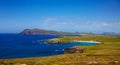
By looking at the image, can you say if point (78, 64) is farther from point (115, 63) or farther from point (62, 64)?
point (115, 63)

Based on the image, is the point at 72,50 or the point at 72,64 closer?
the point at 72,64

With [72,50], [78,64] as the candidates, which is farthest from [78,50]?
[78,64]

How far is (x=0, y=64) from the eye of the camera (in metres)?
66.2

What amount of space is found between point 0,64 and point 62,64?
19951 mm

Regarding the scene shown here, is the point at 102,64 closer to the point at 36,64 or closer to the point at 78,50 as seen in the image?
the point at 36,64

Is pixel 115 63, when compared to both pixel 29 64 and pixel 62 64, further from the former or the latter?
pixel 29 64

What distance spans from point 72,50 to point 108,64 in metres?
59.7

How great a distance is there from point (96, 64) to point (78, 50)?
56.5 metres

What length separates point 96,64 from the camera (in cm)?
6347

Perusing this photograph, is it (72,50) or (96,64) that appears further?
(72,50)

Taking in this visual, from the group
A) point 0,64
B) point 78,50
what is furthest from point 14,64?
point 78,50

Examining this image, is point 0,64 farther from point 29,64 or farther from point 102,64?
point 102,64

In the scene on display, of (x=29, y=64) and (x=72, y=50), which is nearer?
(x=29, y=64)

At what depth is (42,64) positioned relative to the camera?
65.5m
